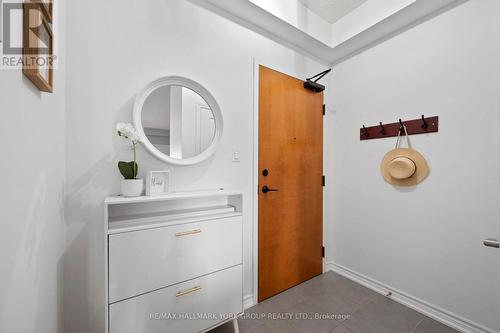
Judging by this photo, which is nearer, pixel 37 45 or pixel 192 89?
pixel 37 45

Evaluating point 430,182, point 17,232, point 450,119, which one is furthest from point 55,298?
point 450,119

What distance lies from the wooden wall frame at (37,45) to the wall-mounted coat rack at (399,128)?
2.35 meters

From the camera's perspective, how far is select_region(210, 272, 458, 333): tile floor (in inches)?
58.2

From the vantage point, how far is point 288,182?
200 centimetres

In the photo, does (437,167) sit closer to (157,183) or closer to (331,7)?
(331,7)

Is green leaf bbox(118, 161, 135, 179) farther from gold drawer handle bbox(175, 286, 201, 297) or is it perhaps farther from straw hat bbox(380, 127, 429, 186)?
straw hat bbox(380, 127, 429, 186)

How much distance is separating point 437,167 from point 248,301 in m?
1.95

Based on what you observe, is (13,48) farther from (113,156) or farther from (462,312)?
(462,312)

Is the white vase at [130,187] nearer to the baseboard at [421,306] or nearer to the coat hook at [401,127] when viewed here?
the coat hook at [401,127]

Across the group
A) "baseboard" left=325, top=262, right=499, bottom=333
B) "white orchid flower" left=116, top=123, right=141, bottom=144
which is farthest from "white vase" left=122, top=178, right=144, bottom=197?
"baseboard" left=325, top=262, right=499, bottom=333

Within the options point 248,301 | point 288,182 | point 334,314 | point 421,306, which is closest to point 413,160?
point 288,182

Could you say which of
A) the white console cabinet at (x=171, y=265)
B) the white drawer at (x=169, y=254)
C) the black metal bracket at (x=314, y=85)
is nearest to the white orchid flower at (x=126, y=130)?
the white console cabinet at (x=171, y=265)

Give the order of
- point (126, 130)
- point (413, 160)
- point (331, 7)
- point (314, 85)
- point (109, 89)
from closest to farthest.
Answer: point (126, 130) < point (109, 89) < point (413, 160) < point (331, 7) < point (314, 85)

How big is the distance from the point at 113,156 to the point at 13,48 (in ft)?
2.47
